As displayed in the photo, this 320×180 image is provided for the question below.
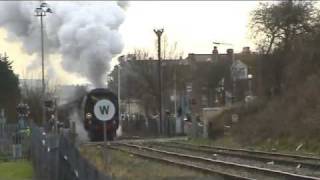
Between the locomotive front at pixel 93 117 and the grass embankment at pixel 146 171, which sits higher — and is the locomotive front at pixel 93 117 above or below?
above

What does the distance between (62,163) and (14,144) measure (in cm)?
1758

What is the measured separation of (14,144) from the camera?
32.3 m

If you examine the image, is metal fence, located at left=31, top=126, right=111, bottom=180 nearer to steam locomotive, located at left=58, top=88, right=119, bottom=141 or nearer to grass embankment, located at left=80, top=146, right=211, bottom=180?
grass embankment, located at left=80, top=146, right=211, bottom=180

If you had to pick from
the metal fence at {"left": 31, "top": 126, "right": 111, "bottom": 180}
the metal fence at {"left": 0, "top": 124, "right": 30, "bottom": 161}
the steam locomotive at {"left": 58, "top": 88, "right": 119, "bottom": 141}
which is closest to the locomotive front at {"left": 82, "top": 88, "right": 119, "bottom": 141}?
the steam locomotive at {"left": 58, "top": 88, "right": 119, "bottom": 141}

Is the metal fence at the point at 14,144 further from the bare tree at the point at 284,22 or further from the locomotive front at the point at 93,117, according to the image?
the bare tree at the point at 284,22

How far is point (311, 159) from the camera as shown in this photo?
2403 cm

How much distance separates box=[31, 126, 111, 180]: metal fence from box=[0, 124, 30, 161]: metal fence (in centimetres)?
1026

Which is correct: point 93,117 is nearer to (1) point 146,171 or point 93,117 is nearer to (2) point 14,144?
(2) point 14,144

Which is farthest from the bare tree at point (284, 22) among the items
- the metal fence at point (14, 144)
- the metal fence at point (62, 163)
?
the metal fence at point (62, 163)

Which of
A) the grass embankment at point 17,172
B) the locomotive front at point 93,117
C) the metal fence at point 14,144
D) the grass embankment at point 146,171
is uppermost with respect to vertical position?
the locomotive front at point 93,117

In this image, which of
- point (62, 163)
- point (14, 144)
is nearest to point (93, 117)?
point (14, 144)

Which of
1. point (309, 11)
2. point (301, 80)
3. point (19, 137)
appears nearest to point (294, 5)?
point (309, 11)

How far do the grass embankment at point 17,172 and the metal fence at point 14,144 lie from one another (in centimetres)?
323

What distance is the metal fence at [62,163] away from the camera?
11178 mm
